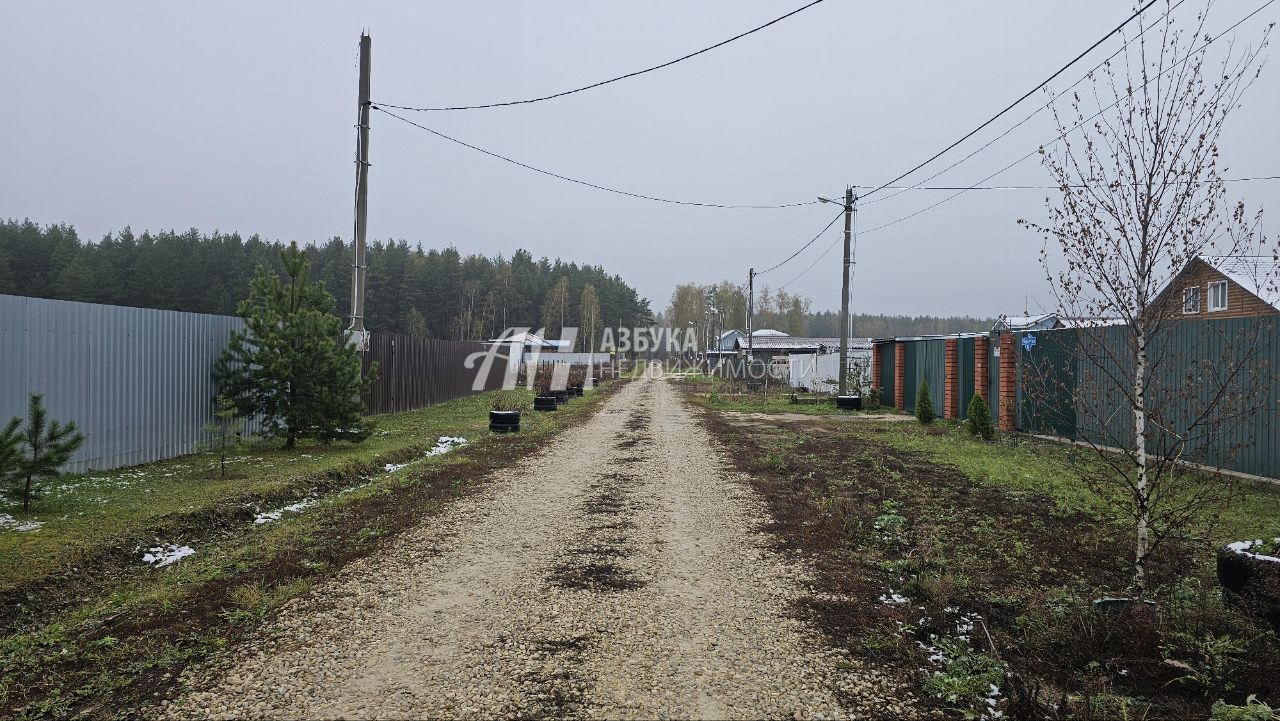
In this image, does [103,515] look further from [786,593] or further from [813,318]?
[813,318]

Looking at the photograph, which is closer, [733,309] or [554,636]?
[554,636]

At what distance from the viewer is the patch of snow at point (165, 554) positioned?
530 centimetres

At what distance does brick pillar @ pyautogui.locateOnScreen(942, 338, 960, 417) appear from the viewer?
1708 centimetres

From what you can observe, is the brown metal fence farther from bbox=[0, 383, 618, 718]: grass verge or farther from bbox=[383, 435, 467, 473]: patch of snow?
bbox=[0, 383, 618, 718]: grass verge

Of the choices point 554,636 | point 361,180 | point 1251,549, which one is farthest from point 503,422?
point 1251,549

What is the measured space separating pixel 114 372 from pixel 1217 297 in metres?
34.3

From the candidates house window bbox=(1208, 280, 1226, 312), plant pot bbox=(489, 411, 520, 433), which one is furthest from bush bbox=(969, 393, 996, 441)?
house window bbox=(1208, 280, 1226, 312)

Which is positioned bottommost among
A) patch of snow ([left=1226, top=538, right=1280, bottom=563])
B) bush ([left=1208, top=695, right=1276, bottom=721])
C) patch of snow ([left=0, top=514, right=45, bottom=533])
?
patch of snow ([left=0, top=514, right=45, bottom=533])

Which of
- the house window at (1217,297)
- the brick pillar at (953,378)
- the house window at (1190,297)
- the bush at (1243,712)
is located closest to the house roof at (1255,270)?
the house window at (1190,297)

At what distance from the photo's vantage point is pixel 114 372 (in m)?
8.33

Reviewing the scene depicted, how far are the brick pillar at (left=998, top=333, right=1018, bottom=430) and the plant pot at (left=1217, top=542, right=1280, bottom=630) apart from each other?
1130 cm

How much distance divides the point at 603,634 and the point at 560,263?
100438 millimetres

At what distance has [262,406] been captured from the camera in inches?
398

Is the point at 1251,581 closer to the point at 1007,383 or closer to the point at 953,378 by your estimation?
the point at 1007,383
